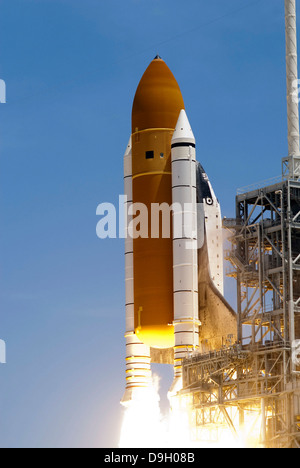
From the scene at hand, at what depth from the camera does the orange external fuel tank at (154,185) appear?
11038cm

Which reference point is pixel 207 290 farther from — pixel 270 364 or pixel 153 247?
pixel 270 364

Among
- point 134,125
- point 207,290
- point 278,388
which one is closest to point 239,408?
point 278,388

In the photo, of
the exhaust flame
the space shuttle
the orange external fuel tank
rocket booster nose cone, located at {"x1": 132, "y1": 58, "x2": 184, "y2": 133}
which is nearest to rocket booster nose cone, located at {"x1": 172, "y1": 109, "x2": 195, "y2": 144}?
the space shuttle

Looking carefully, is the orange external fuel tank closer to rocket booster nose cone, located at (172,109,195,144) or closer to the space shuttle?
the space shuttle

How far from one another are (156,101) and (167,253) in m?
11.0

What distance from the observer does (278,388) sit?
101500 millimetres

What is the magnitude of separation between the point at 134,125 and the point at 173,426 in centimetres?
2171

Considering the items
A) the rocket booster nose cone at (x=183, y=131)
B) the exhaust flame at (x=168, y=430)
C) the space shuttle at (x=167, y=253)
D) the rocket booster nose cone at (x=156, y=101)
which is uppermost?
the rocket booster nose cone at (x=156, y=101)

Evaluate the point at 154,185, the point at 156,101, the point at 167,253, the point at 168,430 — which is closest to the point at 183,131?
the point at 156,101

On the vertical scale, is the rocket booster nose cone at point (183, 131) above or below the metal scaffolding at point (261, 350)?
above

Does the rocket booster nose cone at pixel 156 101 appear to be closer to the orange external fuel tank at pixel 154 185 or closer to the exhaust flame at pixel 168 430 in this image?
the orange external fuel tank at pixel 154 185

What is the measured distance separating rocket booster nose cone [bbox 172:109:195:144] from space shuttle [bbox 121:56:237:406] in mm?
70

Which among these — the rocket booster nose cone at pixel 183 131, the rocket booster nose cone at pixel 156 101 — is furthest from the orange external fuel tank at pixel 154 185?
the rocket booster nose cone at pixel 183 131

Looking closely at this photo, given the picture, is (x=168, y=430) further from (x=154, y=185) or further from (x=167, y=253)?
(x=154, y=185)
